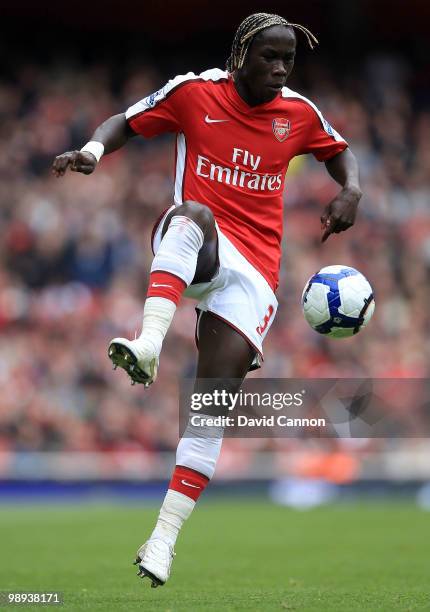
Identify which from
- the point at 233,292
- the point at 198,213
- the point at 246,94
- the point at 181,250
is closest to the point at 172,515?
the point at 233,292

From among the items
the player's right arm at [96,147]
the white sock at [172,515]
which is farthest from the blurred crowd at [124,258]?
the white sock at [172,515]

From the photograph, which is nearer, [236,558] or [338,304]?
[338,304]

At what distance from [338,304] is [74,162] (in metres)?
1.61

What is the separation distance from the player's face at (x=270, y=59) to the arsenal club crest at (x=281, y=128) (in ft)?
0.74

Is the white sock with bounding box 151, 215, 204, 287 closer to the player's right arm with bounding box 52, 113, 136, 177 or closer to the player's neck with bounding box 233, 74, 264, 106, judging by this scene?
the player's right arm with bounding box 52, 113, 136, 177

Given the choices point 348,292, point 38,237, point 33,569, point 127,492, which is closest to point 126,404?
point 127,492

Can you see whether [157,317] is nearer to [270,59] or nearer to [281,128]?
[281,128]

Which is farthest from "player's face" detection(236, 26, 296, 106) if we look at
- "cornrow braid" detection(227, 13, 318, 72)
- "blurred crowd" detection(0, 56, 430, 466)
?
"blurred crowd" detection(0, 56, 430, 466)

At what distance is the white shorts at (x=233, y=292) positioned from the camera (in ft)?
19.9

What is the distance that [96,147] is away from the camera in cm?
602

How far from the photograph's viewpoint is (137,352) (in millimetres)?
5203

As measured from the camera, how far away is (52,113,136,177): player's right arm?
5.61m

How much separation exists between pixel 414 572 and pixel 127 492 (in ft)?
27.8

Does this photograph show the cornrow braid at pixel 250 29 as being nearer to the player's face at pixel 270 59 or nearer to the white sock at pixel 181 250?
the player's face at pixel 270 59
